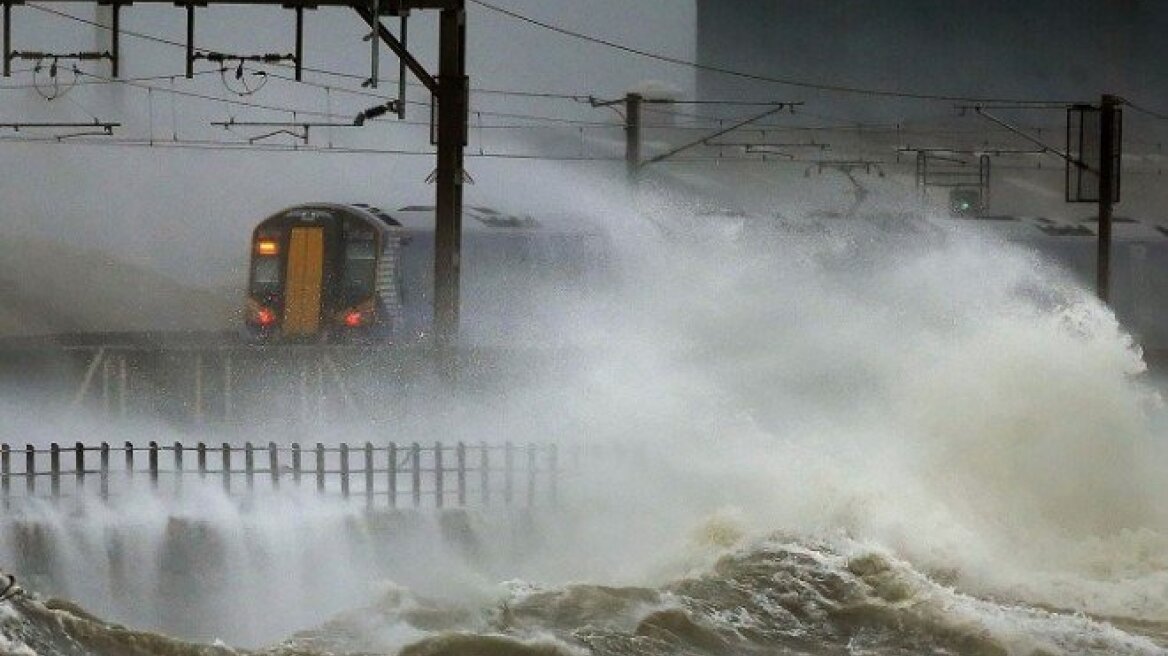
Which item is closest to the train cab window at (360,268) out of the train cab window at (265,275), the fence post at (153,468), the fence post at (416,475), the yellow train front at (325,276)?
the yellow train front at (325,276)

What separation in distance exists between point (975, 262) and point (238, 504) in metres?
16.5

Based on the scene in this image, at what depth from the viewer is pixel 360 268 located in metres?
30.8

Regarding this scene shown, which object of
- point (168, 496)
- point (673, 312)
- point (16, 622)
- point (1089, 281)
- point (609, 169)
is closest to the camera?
point (16, 622)

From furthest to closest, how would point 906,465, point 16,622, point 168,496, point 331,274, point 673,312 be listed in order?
point 331,274, point 673,312, point 906,465, point 168,496, point 16,622

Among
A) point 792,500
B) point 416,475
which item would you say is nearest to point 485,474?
point 416,475

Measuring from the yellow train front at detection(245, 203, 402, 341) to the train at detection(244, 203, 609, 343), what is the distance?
0.02 m

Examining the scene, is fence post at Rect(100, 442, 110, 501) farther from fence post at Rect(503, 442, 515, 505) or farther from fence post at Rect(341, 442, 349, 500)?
fence post at Rect(503, 442, 515, 505)

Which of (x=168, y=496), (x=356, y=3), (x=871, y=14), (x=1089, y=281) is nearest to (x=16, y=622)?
(x=168, y=496)

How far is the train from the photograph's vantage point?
30.6 metres

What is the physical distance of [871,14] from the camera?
6656 cm

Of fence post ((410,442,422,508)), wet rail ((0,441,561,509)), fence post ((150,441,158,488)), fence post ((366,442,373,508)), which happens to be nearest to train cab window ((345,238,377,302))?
wet rail ((0,441,561,509))

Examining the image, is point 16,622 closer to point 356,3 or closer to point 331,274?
point 356,3

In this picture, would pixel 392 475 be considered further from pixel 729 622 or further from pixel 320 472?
pixel 729 622

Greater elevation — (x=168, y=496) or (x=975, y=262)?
(x=975, y=262)
